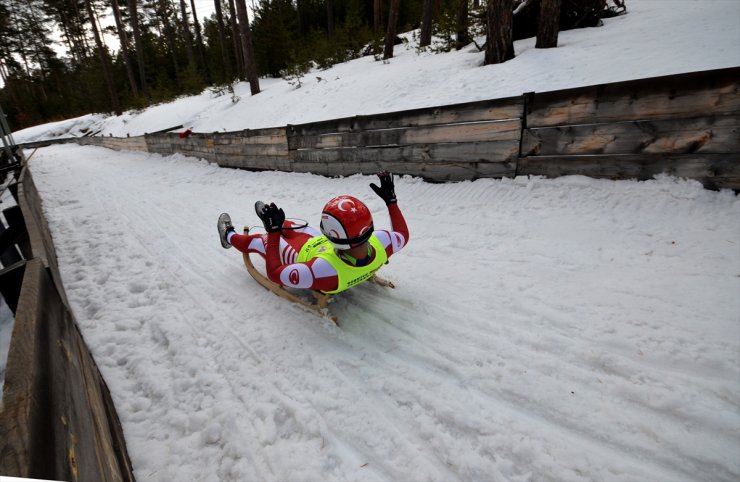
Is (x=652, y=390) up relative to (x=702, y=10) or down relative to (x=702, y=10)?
down

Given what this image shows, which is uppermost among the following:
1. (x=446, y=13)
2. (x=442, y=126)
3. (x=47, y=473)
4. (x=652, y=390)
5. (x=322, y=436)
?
(x=446, y=13)

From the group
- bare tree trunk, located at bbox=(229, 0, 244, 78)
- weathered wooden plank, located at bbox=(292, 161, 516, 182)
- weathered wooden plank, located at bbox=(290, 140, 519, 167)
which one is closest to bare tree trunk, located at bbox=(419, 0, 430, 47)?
weathered wooden plank, located at bbox=(290, 140, 519, 167)

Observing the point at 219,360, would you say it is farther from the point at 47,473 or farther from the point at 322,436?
the point at 47,473

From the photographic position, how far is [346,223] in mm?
2453

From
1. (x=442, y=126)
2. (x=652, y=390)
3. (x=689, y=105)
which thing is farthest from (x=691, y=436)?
(x=442, y=126)

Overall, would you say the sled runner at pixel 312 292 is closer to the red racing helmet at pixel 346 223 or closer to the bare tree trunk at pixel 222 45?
the red racing helmet at pixel 346 223

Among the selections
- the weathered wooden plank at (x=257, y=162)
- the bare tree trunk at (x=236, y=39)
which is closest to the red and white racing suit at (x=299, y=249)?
the weathered wooden plank at (x=257, y=162)

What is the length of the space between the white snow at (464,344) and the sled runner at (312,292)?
0.31 feet

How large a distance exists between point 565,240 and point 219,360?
3.50 m

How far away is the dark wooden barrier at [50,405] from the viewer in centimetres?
92

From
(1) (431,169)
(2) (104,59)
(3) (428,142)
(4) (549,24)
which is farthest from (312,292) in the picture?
(2) (104,59)

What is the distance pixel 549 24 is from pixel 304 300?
7.86m

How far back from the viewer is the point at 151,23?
1277 inches

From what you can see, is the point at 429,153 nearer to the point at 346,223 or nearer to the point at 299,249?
the point at 299,249
